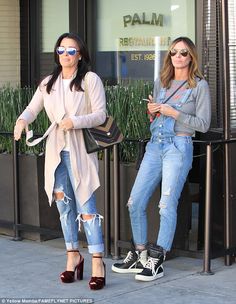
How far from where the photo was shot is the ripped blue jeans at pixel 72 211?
5352mm

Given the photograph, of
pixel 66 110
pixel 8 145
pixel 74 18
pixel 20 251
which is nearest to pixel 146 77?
pixel 74 18

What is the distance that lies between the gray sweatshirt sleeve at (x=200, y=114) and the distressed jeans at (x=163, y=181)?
167 mm

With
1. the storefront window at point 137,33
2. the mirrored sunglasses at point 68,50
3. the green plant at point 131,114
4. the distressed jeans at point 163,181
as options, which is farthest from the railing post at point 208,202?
the storefront window at point 137,33

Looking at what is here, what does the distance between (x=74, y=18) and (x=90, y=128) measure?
436 centimetres

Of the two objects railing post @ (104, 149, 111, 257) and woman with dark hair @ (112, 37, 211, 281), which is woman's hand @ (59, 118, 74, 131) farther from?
railing post @ (104, 149, 111, 257)

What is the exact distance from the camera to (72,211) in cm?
549

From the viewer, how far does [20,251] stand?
6723 mm

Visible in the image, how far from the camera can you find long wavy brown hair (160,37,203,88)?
5.55 metres

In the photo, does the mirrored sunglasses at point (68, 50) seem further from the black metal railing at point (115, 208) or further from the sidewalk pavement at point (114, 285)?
the sidewalk pavement at point (114, 285)

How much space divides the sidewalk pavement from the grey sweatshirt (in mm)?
1168

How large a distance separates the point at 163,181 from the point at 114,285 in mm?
877

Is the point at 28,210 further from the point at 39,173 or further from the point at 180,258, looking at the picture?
the point at 180,258

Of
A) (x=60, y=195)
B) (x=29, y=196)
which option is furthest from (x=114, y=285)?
(x=29, y=196)

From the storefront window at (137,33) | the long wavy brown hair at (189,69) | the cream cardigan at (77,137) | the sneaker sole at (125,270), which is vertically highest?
the storefront window at (137,33)
